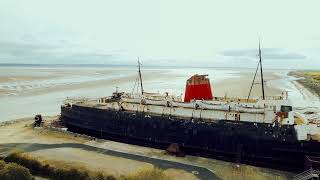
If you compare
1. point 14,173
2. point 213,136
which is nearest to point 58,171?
point 14,173

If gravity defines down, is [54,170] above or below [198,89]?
below

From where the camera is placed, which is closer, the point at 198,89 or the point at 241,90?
the point at 198,89

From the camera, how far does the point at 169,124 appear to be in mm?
24859

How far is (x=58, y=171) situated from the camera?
64.0 feet

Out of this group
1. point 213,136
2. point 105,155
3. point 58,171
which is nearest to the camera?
point 58,171

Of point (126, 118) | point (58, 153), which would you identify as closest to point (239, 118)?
point (126, 118)

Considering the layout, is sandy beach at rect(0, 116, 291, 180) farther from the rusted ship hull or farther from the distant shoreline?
the distant shoreline

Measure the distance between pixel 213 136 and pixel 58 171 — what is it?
1107 centimetres

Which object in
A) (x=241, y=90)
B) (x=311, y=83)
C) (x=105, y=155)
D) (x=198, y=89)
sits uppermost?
(x=198, y=89)

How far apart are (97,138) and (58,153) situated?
5.69m

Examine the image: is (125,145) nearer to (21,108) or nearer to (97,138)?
(97,138)

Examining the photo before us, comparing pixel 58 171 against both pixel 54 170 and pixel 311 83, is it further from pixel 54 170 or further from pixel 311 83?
pixel 311 83

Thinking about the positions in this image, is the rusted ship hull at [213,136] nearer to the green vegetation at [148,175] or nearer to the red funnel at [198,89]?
the red funnel at [198,89]

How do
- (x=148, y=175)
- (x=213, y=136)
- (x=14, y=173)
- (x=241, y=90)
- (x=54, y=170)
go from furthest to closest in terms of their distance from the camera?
(x=241, y=90), (x=213, y=136), (x=54, y=170), (x=148, y=175), (x=14, y=173)
